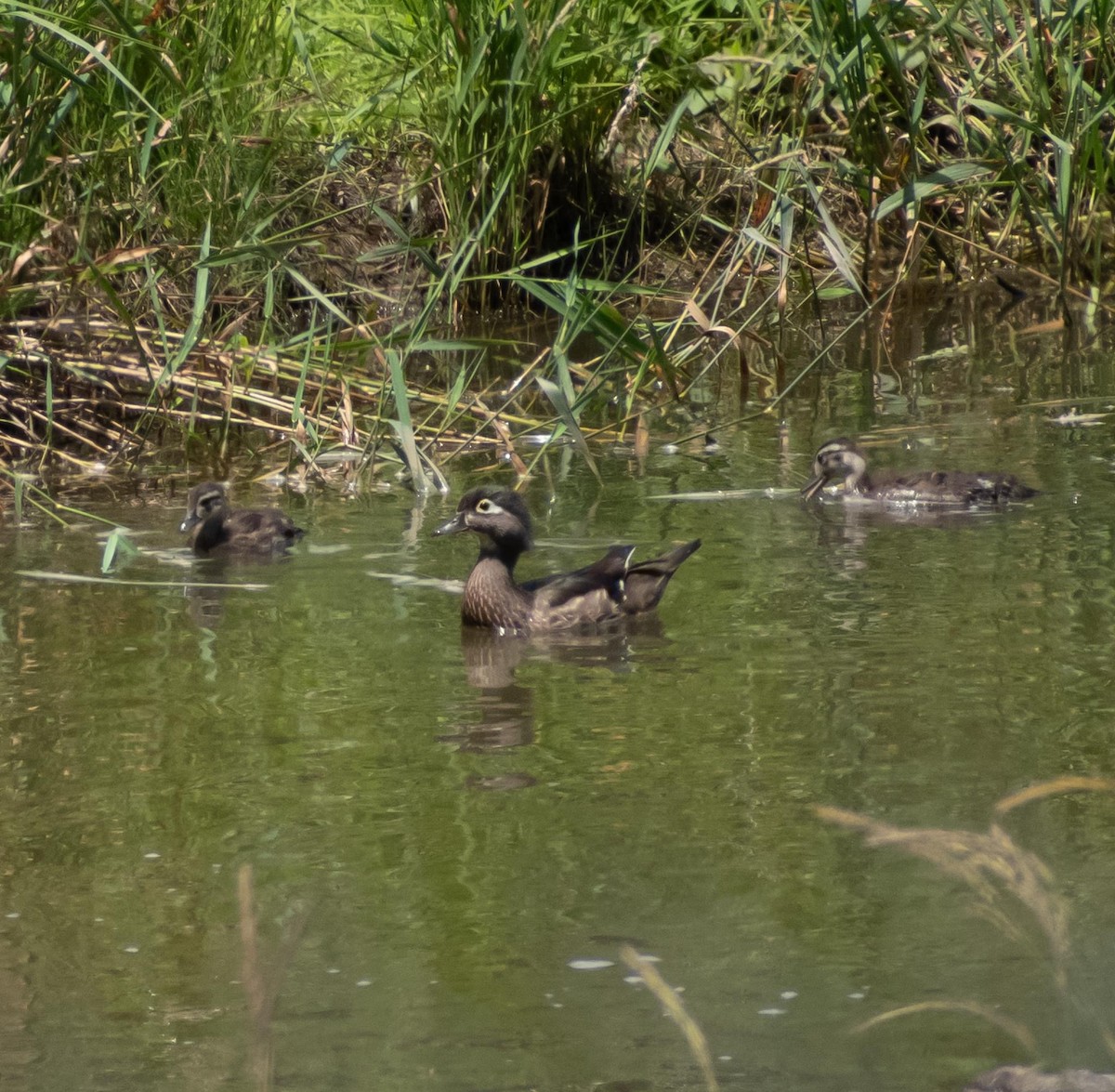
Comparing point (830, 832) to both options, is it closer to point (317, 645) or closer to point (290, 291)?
point (317, 645)

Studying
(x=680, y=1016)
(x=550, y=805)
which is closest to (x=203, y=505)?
(x=550, y=805)

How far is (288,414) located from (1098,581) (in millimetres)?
3847

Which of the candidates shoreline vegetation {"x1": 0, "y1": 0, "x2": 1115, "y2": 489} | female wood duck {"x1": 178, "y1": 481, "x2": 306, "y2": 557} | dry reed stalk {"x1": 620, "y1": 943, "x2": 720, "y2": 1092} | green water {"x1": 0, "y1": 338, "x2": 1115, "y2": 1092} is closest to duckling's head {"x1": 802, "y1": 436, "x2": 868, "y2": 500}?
green water {"x1": 0, "y1": 338, "x2": 1115, "y2": 1092}

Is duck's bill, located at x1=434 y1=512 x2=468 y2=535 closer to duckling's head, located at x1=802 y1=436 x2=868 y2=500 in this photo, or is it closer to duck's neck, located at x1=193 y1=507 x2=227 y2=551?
duck's neck, located at x1=193 y1=507 x2=227 y2=551

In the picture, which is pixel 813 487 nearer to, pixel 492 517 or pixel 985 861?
pixel 492 517

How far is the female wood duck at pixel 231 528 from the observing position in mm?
7770

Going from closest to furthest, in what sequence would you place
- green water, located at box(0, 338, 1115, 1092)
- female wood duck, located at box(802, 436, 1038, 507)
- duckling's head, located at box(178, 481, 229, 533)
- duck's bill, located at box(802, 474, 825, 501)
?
green water, located at box(0, 338, 1115, 1092), duckling's head, located at box(178, 481, 229, 533), female wood duck, located at box(802, 436, 1038, 507), duck's bill, located at box(802, 474, 825, 501)

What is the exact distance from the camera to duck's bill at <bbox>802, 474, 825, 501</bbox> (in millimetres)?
8391

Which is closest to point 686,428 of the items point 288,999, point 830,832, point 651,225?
point 651,225

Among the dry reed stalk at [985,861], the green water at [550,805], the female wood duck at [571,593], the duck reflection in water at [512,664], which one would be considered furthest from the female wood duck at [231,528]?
the dry reed stalk at [985,861]

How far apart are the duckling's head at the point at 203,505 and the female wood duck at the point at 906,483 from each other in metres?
2.25

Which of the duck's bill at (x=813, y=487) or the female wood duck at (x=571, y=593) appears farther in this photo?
the duck's bill at (x=813, y=487)

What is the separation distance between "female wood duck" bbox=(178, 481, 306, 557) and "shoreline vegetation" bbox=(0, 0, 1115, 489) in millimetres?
527

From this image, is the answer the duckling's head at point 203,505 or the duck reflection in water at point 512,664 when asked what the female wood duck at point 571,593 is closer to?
the duck reflection in water at point 512,664
